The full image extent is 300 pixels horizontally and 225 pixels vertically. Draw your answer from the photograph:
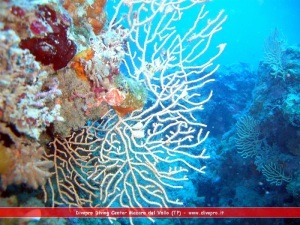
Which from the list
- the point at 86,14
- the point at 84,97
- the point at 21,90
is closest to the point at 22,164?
the point at 21,90

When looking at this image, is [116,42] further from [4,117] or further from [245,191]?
[245,191]

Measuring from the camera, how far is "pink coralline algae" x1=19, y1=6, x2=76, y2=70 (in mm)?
2246

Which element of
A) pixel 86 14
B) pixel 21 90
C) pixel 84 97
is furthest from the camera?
pixel 86 14

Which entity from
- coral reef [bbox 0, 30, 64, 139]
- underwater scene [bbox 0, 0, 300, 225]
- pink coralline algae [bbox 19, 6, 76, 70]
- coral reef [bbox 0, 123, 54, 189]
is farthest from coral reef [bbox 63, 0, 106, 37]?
coral reef [bbox 0, 123, 54, 189]

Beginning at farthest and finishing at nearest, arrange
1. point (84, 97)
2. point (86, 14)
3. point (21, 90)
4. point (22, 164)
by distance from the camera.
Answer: point (86, 14)
point (84, 97)
point (22, 164)
point (21, 90)

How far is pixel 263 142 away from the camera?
328 inches

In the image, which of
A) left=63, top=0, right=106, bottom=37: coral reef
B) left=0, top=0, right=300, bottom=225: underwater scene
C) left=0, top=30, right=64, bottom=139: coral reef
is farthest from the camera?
left=63, top=0, right=106, bottom=37: coral reef

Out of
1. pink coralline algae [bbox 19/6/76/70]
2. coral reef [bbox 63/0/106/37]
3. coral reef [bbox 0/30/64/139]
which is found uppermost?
coral reef [bbox 63/0/106/37]

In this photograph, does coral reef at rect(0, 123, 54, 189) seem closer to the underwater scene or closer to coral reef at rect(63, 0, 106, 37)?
the underwater scene

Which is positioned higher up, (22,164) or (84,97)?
(84,97)

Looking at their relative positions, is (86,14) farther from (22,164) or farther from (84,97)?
(22,164)

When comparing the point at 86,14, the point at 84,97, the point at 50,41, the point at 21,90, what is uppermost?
the point at 86,14

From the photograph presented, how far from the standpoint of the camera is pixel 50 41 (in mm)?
2371

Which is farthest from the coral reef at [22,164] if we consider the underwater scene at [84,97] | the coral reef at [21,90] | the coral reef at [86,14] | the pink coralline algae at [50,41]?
the coral reef at [86,14]
